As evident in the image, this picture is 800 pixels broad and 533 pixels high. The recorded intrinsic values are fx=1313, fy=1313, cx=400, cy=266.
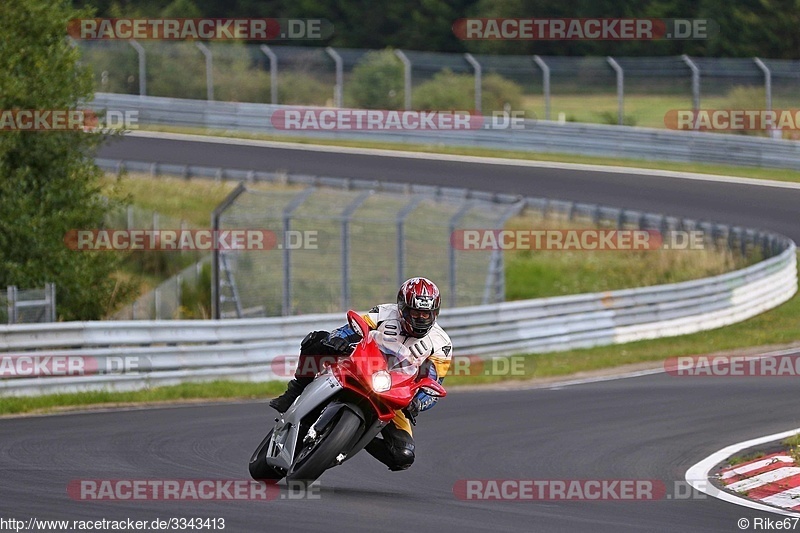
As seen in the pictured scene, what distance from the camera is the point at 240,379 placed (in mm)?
16250

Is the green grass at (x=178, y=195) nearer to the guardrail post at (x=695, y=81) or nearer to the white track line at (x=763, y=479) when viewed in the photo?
the guardrail post at (x=695, y=81)

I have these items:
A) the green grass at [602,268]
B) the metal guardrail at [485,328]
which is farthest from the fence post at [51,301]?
the green grass at [602,268]

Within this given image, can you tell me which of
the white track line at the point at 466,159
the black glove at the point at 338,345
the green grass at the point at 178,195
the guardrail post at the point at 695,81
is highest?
the guardrail post at the point at 695,81

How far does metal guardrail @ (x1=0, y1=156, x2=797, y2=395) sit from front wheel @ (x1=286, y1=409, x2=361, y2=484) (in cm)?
680

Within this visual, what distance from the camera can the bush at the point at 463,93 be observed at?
4010 cm

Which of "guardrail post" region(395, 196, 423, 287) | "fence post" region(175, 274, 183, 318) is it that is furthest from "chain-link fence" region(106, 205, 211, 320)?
"guardrail post" region(395, 196, 423, 287)

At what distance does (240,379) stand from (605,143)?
20.9 metres

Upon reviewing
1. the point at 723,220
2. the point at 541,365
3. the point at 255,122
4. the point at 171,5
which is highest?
the point at 171,5

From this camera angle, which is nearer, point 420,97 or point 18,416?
point 18,416

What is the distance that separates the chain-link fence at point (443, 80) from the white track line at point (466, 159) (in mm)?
1577

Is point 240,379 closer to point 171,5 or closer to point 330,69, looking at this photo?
point 330,69

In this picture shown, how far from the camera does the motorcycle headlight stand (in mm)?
8344

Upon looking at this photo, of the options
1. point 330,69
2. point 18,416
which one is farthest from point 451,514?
point 330,69

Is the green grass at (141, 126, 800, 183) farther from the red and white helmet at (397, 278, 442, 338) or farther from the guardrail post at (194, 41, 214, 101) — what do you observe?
the red and white helmet at (397, 278, 442, 338)
